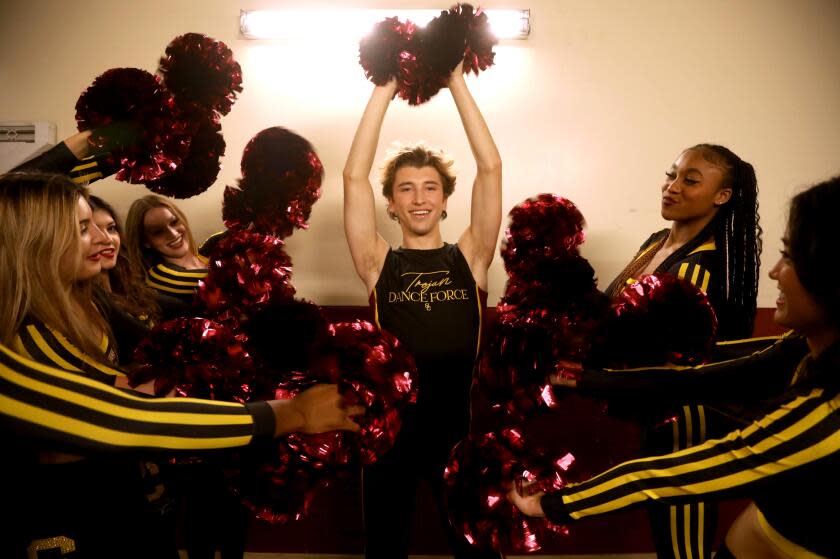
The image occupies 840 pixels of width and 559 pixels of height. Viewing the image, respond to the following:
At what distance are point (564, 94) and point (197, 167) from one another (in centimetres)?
160

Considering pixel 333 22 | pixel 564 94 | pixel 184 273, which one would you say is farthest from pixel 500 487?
pixel 333 22

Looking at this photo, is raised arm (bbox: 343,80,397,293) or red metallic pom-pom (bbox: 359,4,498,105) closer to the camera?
red metallic pom-pom (bbox: 359,4,498,105)

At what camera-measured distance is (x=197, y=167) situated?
5.41 feet

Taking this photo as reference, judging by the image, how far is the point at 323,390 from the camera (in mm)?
1102

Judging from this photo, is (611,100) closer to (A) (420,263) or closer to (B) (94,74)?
(A) (420,263)

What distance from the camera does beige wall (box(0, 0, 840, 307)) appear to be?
242 cm

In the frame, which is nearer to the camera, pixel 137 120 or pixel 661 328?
pixel 661 328

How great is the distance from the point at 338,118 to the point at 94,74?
112cm

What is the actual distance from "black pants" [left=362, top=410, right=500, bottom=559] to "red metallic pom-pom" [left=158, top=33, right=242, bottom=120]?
108 centimetres

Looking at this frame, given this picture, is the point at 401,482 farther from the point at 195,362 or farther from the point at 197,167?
the point at 197,167

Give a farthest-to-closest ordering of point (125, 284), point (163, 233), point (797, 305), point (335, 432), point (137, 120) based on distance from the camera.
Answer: point (163, 233), point (125, 284), point (137, 120), point (335, 432), point (797, 305)

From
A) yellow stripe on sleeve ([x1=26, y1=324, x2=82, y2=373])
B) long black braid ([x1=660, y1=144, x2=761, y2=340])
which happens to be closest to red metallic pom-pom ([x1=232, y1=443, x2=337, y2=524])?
yellow stripe on sleeve ([x1=26, y1=324, x2=82, y2=373])

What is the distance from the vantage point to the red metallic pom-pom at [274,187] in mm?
1724

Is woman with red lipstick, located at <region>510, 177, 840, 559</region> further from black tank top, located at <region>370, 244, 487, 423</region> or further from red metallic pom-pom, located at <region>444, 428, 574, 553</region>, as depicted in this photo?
black tank top, located at <region>370, 244, 487, 423</region>
